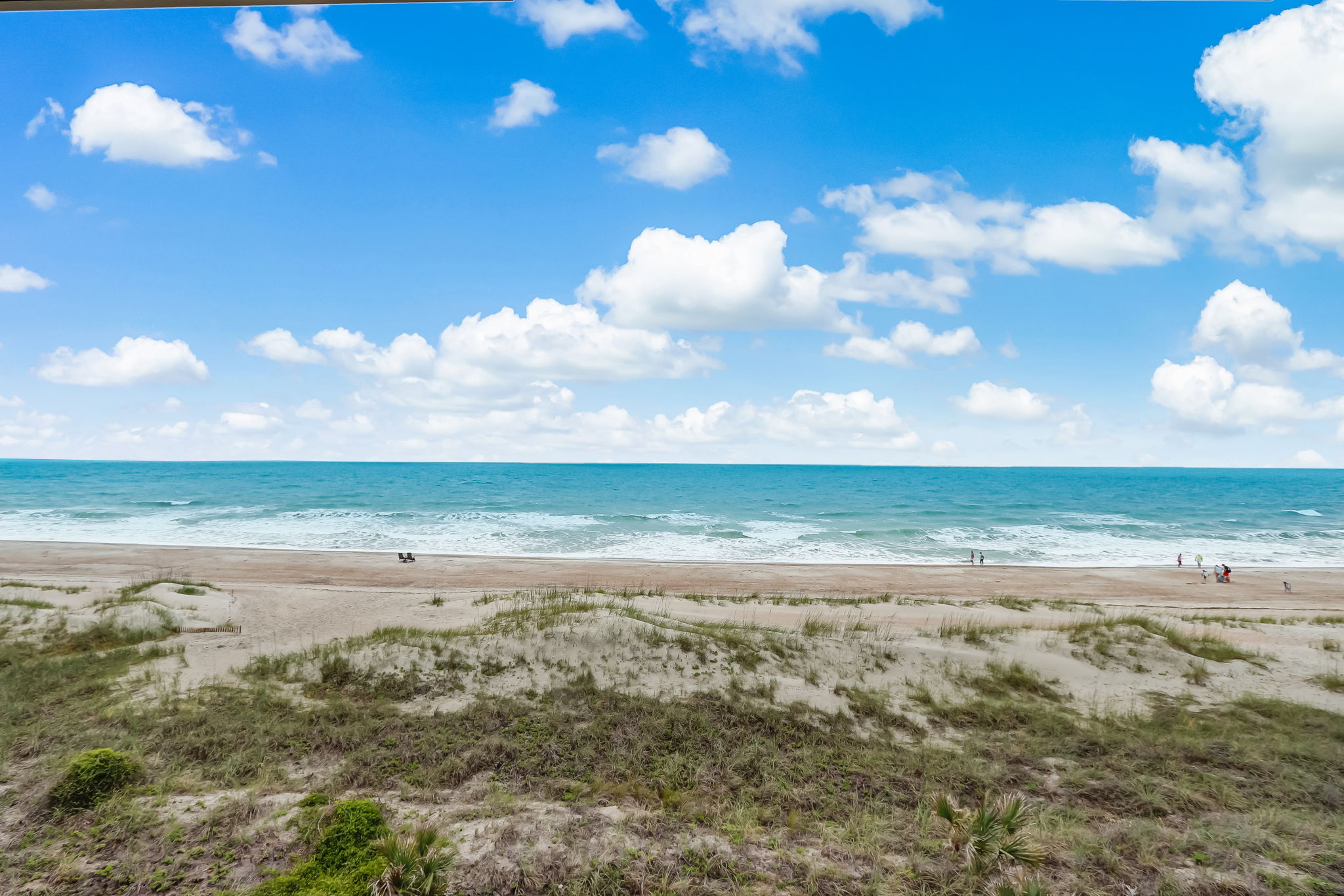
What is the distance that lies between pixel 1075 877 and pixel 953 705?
18.4 feet

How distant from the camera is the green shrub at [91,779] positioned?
6.91 metres

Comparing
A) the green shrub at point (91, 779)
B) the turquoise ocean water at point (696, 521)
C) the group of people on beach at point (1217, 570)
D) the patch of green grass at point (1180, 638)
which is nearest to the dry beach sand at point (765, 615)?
the patch of green grass at point (1180, 638)

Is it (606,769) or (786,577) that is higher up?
(606,769)

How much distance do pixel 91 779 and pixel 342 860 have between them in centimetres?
374

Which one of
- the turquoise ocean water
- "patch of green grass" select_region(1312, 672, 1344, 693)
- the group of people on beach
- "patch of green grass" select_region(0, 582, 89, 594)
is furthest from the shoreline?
"patch of green grass" select_region(1312, 672, 1344, 693)

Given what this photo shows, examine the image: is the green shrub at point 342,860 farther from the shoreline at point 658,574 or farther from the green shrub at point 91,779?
the shoreline at point 658,574

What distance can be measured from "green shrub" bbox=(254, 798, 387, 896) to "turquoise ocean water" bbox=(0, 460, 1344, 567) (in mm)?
35099

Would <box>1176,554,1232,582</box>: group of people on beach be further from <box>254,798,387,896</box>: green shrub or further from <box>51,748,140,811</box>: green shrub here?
<box>51,748,140,811</box>: green shrub

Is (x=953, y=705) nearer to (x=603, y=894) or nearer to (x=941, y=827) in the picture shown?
(x=941, y=827)

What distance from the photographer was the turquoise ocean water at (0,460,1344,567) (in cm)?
4556

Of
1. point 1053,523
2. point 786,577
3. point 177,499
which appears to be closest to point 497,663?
point 786,577

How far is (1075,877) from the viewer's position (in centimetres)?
605

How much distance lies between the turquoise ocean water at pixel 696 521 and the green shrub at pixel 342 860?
35.1 meters

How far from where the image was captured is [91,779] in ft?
23.3
